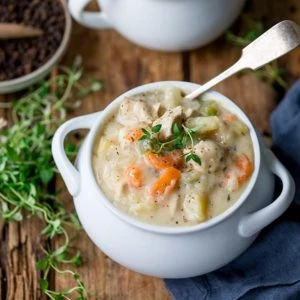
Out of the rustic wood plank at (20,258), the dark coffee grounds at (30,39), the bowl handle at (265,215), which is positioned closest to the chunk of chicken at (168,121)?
the bowl handle at (265,215)

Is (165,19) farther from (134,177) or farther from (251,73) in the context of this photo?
(134,177)

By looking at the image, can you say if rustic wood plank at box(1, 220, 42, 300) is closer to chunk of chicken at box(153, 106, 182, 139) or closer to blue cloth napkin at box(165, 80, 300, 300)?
blue cloth napkin at box(165, 80, 300, 300)

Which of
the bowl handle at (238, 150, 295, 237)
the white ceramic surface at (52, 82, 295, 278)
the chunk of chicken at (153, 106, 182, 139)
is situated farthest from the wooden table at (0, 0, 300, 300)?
the chunk of chicken at (153, 106, 182, 139)

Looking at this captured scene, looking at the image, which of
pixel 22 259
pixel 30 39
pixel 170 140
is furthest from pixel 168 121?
pixel 30 39

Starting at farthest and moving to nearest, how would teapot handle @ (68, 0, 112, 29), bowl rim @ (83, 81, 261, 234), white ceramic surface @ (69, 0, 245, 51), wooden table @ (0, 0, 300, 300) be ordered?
1. teapot handle @ (68, 0, 112, 29)
2. white ceramic surface @ (69, 0, 245, 51)
3. wooden table @ (0, 0, 300, 300)
4. bowl rim @ (83, 81, 261, 234)

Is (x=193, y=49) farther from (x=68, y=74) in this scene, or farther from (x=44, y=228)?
(x=44, y=228)

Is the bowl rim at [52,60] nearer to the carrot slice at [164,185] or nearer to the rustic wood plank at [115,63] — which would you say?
the rustic wood plank at [115,63]
